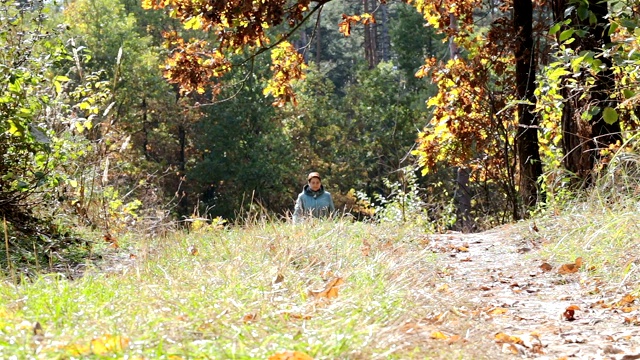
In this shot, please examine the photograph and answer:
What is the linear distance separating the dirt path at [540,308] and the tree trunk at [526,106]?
3.90m

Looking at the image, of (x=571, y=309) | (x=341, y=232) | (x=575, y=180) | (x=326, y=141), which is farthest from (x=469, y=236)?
(x=326, y=141)

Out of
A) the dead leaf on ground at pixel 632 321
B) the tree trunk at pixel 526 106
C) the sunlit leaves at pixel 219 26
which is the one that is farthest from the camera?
the tree trunk at pixel 526 106

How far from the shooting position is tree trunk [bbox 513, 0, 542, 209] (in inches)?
481

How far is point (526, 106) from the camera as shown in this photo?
12.3 meters

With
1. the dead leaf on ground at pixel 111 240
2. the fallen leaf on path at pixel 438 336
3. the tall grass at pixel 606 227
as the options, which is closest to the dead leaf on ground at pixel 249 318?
the fallen leaf on path at pixel 438 336

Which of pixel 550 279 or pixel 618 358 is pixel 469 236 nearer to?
pixel 550 279

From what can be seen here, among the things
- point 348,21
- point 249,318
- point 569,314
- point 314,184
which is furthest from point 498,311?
point 348,21

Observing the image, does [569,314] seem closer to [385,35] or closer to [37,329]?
[37,329]

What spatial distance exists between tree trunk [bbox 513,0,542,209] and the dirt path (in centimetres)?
390

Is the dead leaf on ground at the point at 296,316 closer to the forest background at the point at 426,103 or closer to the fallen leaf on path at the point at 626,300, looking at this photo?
the fallen leaf on path at the point at 626,300

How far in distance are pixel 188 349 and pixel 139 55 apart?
35509mm

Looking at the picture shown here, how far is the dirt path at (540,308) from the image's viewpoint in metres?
4.45

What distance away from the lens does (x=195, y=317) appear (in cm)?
374

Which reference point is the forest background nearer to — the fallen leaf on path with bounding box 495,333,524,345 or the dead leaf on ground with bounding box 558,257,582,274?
the dead leaf on ground with bounding box 558,257,582,274
